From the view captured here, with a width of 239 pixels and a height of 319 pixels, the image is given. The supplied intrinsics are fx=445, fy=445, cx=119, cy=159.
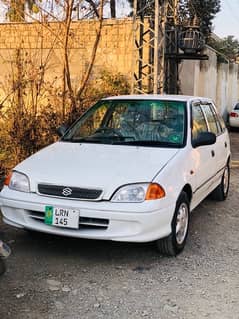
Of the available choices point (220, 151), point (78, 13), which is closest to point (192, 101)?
point (220, 151)

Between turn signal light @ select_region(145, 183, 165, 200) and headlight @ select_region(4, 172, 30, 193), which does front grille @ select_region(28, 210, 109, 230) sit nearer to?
turn signal light @ select_region(145, 183, 165, 200)

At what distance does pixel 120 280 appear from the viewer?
3.84 metres

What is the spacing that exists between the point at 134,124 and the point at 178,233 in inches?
55.7

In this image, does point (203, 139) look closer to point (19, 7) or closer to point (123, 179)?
point (123, 179)

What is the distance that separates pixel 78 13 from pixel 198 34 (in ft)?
15.6

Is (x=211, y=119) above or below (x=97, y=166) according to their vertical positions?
above

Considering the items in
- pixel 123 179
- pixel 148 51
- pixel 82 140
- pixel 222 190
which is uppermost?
pixel 148 51

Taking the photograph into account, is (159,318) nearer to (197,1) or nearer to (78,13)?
(78,13)

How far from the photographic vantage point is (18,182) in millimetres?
4246

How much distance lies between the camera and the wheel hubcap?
439 cm

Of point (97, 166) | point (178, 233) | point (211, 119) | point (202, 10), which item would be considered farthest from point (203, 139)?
point (202, 10)

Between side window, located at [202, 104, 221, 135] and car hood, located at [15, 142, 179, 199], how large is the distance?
1.56m

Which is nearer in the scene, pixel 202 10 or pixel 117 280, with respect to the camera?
pixel 117 280

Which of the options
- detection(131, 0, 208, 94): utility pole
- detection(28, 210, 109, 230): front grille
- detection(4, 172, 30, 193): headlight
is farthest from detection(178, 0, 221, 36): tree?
detection(28, 210, 109, 230): front grille
